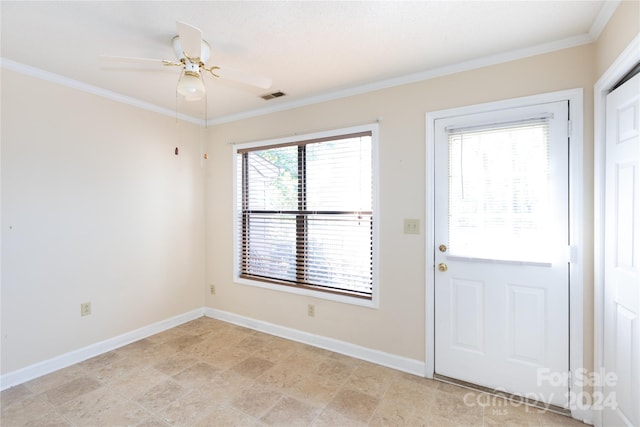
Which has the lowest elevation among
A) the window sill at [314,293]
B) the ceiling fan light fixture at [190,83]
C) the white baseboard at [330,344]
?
the white baseboard at [330,344]

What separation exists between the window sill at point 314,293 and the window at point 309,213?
0.09 feet

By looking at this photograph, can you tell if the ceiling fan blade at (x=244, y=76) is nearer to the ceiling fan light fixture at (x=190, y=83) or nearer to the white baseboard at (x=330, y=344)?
the ceiling fan light fixture at (x=190, y=83)

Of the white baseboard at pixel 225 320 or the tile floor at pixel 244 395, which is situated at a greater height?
the white baseboard at pixel 225 320

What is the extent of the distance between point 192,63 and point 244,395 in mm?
2257

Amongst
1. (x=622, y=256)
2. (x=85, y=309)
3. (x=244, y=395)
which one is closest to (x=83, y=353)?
(x=85, y=309)

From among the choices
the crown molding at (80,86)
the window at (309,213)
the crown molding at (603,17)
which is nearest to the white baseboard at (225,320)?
the window at (309,213)

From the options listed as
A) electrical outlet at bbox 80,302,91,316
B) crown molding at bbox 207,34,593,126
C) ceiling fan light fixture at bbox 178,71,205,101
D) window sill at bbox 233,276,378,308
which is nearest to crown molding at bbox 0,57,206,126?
crown molding at bbox 207,34,593,126

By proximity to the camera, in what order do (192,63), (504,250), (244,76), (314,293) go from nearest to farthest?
(192,63), (244,76), (504,250), (314,293)

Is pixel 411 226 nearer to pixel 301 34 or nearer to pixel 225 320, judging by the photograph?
pixel 301 34

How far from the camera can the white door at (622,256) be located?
146cm

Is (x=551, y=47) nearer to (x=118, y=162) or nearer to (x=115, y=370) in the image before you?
(x=118, y=162)

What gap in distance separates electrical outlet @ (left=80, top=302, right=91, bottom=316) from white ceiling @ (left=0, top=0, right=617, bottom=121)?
6.51 ft

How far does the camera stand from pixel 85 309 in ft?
8.77

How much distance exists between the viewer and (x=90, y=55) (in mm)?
2127
